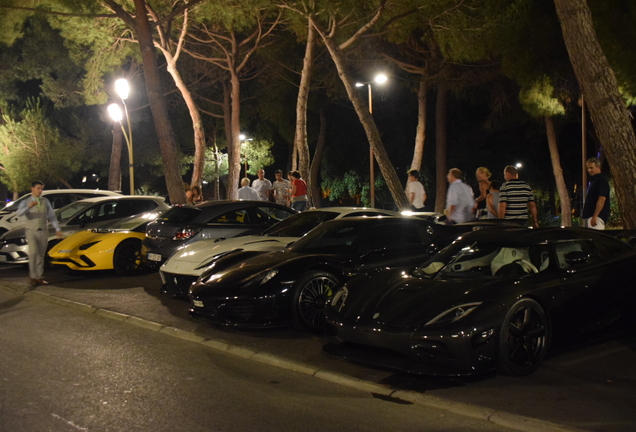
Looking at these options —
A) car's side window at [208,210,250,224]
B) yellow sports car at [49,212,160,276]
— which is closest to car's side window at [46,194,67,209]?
yellow sports car at [49,212,160,276]

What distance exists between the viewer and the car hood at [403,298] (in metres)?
5.58

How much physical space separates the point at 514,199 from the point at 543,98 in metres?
13.7

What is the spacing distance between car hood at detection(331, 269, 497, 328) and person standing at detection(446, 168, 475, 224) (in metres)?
4.81

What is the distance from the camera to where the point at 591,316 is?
244 inches

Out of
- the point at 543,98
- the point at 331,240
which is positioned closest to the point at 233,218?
the point at 331,240

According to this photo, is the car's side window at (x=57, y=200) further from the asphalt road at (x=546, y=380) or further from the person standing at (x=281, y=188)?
the asphalt road at (x=546, y=380)

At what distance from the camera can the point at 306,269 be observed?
7422 mm

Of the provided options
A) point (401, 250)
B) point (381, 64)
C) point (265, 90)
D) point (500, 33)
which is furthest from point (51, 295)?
point (265, 90)

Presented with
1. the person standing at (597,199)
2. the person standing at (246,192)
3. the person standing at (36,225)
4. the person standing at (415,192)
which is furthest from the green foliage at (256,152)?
the person standing at (597,199)

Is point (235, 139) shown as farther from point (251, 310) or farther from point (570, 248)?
point (570, 248)

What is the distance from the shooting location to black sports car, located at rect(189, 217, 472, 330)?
723 centimetres

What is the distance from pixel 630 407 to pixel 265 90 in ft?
112

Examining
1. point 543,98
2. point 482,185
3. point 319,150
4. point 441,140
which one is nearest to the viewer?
point 482,185

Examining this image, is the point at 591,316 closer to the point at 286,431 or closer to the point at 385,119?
the point at 286,431
